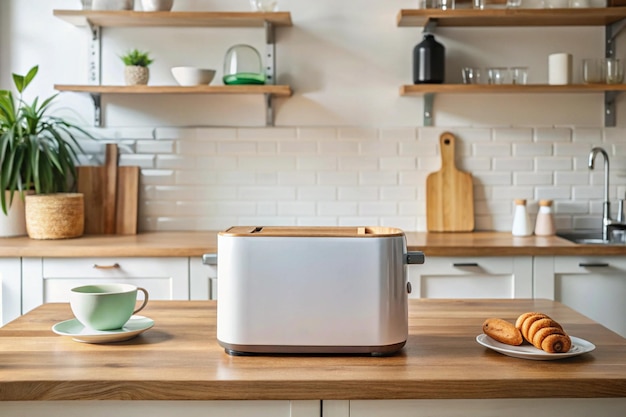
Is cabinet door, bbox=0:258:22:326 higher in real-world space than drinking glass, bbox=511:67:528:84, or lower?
lower

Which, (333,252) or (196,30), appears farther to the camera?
(196,30)

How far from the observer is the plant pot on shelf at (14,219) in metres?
3.80

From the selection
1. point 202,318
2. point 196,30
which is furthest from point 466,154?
point 202,318

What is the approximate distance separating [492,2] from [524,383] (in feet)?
9.77

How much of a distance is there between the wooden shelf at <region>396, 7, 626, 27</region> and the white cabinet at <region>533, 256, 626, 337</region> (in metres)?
1.21

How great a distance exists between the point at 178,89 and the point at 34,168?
0.78 m

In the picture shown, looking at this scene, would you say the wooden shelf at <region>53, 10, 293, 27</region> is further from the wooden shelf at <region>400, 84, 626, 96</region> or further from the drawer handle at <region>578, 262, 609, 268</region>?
the drawer handle at <region>578, 262, 609, 268</region>

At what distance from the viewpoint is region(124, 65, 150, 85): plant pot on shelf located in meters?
3.87

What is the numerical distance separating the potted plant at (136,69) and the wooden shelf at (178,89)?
88 mm

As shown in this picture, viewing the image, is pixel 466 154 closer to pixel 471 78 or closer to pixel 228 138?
pixel 471 78

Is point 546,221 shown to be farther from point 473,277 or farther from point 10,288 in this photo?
point 10,288

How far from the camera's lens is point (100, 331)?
1.80 meters

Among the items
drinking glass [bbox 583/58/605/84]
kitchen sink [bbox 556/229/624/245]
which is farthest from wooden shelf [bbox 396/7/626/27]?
kitchen sink [bbox 556/229/624/245]

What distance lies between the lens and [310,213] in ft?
13.5
